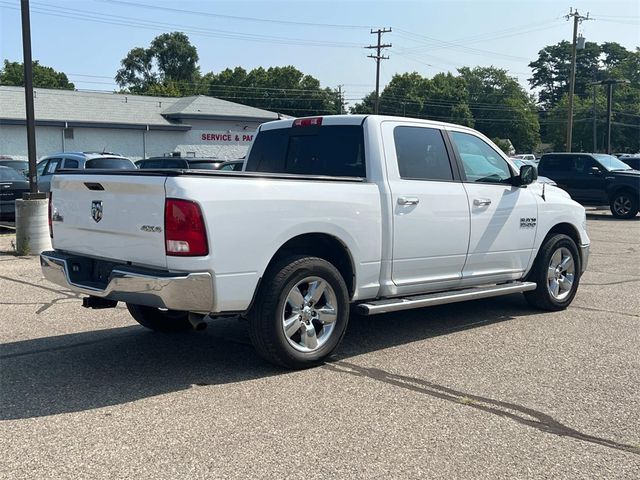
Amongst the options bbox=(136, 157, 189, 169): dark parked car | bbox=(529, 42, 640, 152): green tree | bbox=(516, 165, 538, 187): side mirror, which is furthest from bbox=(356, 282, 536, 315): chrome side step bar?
bbox=(529, 42, 640, 152): green tree

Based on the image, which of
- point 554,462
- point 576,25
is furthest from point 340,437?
point 576,25

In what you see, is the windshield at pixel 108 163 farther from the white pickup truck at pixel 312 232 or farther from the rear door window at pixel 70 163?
the white pickup truck at pixel 312 232

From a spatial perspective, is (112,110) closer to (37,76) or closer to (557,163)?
(557,163)

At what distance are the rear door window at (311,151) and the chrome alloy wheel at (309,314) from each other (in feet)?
3.85

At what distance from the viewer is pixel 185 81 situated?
339 feet

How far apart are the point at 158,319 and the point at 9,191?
10.5 m

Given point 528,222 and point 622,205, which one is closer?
point 528,222

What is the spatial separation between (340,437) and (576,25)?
4446cm

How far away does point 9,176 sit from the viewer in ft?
51.2

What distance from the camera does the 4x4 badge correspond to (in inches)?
208

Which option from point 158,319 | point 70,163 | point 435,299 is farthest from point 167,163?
point 435,299

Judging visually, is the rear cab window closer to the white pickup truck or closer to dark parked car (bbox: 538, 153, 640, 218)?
the white pickup truck

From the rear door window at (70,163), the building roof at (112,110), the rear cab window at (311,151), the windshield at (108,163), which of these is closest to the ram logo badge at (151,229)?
the rear cab window at (311,151)

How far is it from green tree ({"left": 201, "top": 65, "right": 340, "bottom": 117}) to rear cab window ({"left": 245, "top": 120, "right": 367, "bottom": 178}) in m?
75.0
